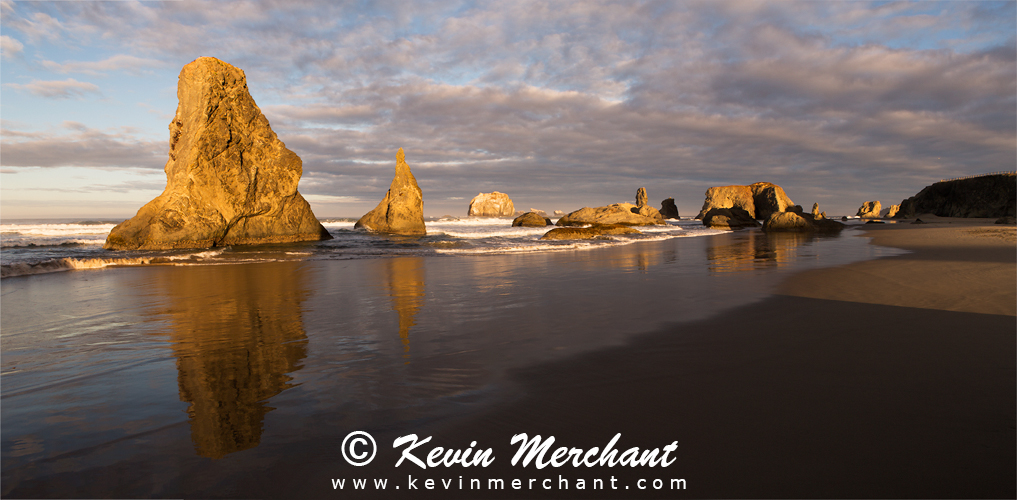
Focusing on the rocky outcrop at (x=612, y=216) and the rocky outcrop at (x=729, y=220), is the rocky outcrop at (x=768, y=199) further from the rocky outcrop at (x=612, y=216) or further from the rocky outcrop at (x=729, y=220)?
the rocky outcrop at (x=612, y=216)

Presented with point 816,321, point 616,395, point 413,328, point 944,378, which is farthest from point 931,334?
point 413,328

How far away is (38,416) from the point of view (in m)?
3.00

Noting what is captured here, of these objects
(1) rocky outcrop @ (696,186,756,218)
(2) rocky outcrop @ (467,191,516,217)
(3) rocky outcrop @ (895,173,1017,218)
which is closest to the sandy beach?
(3) rocky outcrop @ (895,173,1017,218)

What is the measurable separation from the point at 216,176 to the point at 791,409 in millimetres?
26406

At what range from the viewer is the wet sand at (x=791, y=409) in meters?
2.16

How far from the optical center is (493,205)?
118 meters

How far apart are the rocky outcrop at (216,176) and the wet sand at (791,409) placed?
926 inches

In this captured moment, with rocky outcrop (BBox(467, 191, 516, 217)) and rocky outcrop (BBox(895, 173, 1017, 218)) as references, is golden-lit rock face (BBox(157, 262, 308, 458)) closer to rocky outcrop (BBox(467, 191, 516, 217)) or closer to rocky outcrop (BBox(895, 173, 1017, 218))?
rocky outcrop (BBox(895, 173, 1017, 218))

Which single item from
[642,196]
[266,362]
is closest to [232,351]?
[266,362]

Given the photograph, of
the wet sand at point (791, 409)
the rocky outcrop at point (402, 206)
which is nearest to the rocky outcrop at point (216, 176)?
the rocky outcrop at point (402, 206)

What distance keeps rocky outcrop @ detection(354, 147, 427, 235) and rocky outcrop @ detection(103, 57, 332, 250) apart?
11731mm

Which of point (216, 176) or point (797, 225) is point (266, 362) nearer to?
point (216, 176)

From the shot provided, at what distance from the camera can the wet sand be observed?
216cm

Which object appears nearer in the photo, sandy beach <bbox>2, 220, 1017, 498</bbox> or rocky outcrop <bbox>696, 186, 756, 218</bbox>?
sandy beach <bbox>2, 220, 1017, 498</bbox>
